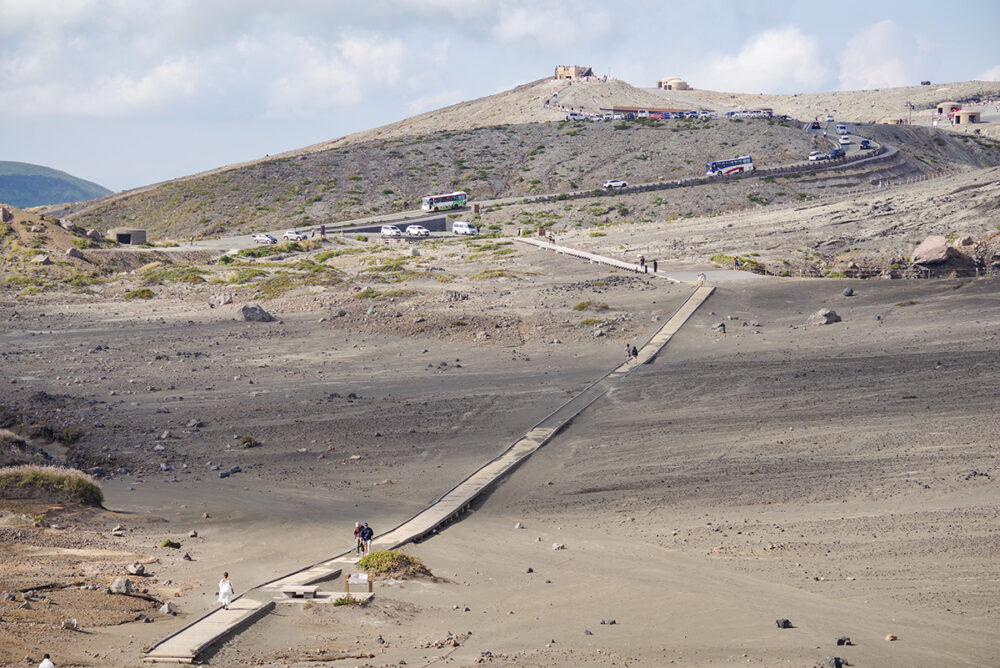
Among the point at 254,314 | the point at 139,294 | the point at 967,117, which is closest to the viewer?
the point at 254,314

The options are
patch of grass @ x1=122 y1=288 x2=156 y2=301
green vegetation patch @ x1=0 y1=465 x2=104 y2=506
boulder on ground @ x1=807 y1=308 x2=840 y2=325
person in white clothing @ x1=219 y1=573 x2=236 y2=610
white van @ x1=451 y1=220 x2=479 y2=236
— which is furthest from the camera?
white van @ x1=451 y1=220 x2=479 y2=236

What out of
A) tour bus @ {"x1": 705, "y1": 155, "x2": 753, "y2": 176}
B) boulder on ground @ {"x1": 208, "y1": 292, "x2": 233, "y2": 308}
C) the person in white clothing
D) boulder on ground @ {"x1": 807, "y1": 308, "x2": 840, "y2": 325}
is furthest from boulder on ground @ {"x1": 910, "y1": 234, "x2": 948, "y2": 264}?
the person in white clothing

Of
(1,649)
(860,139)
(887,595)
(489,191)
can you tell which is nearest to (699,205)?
(489,191)

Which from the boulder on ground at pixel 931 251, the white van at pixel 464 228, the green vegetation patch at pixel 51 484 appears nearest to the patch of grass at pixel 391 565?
the green vegetation patch at pixel 51 484

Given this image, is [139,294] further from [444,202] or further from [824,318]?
[444,202]

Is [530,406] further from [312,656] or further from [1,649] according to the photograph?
[1,649]

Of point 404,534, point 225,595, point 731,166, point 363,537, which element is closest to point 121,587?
point 225,595

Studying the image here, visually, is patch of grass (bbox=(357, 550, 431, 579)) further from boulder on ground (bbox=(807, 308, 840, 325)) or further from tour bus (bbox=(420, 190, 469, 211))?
tour bus (bbox=(420, 190, 469, 211))
